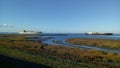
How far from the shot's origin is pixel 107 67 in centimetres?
2619

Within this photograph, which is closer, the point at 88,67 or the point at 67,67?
the point at 67,67

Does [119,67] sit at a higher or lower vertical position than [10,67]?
lower

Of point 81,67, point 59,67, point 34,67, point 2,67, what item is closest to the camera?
point 2,67

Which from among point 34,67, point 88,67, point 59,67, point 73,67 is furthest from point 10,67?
point 88,67

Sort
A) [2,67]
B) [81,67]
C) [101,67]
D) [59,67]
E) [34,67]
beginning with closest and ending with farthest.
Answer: [2,67], [34,67], [59,67], [81,67], [101,67]

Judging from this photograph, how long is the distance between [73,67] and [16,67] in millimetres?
7180

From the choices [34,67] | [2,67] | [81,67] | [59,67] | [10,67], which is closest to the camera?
[2,67]

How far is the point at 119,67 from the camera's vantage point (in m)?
27.0

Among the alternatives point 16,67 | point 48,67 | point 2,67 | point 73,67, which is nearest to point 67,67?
point 73,67

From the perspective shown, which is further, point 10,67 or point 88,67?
point 88,67

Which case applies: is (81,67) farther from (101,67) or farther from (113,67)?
(113,67)

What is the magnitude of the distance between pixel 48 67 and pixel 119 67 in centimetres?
1106

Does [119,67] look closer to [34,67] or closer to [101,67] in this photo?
[101,67]

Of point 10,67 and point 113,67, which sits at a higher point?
point 10,67
